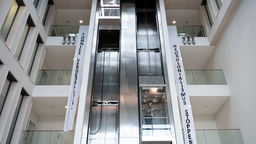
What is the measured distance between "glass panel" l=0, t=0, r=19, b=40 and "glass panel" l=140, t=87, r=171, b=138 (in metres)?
6.23

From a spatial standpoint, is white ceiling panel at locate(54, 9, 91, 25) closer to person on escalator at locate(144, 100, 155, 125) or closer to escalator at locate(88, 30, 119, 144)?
escalator at locate(88, 30, 119, 144)

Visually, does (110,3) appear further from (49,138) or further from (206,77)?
(49,138)

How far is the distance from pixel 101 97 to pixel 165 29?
198 inches

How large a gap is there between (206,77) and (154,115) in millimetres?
4290

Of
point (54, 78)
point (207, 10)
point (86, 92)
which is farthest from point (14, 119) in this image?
point (207, 10)

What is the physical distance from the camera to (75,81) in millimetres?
9219

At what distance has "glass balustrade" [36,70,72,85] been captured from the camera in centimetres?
1079

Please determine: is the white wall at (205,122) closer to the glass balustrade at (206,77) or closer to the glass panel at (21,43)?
the glass balustrade at (206,77)

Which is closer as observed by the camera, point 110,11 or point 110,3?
point 110,11

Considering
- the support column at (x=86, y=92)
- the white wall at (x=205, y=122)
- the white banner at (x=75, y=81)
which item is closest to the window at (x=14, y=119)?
the white banner at (x=75, y=81)

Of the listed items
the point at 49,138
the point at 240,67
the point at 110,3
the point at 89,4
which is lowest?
the point at 49,138

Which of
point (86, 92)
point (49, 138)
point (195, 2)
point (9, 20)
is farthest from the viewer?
point (195, 2)

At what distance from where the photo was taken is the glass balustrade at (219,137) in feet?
28.2

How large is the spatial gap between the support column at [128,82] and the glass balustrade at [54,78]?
296 centimetres
